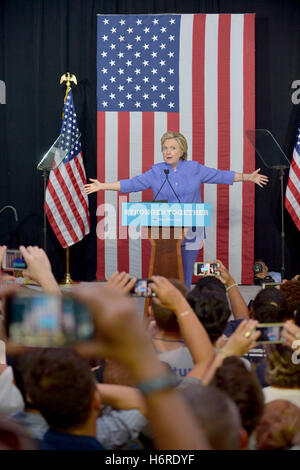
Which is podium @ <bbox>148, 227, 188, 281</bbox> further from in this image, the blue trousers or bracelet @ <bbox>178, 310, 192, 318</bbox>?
bracelet @ <bbox>178, 310, 192, 318</bbox>

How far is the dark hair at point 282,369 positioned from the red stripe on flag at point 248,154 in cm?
440

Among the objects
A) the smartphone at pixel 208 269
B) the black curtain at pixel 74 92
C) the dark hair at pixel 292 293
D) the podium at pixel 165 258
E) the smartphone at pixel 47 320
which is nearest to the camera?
the smartphone at pixel 47 320

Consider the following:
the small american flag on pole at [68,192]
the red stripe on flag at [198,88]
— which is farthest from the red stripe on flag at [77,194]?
the red stripe on flag at [198,88]

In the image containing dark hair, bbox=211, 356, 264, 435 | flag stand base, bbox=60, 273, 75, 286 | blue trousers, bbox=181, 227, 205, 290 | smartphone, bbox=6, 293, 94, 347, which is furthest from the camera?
flag stand base, bbox=60, 273, 75, 286

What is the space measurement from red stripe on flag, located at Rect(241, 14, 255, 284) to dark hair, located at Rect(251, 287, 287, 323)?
3.92 meters

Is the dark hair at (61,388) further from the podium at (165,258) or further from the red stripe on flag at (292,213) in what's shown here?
the red stripe on flag at (292,213)

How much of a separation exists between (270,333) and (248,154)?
4.60 metres

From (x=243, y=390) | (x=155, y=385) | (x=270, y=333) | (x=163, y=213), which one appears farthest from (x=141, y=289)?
(x=163, y=213)

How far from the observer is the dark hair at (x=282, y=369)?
55.6 inches

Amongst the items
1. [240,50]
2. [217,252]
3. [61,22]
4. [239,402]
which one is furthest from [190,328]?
[61,22]

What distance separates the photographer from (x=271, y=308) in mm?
1863

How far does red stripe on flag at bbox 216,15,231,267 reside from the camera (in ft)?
18.7

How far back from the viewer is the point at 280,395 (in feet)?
4.56

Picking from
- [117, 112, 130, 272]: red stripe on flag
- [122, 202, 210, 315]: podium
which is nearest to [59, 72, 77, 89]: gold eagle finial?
[117, 112, 130, 272]: red stripe on flag
